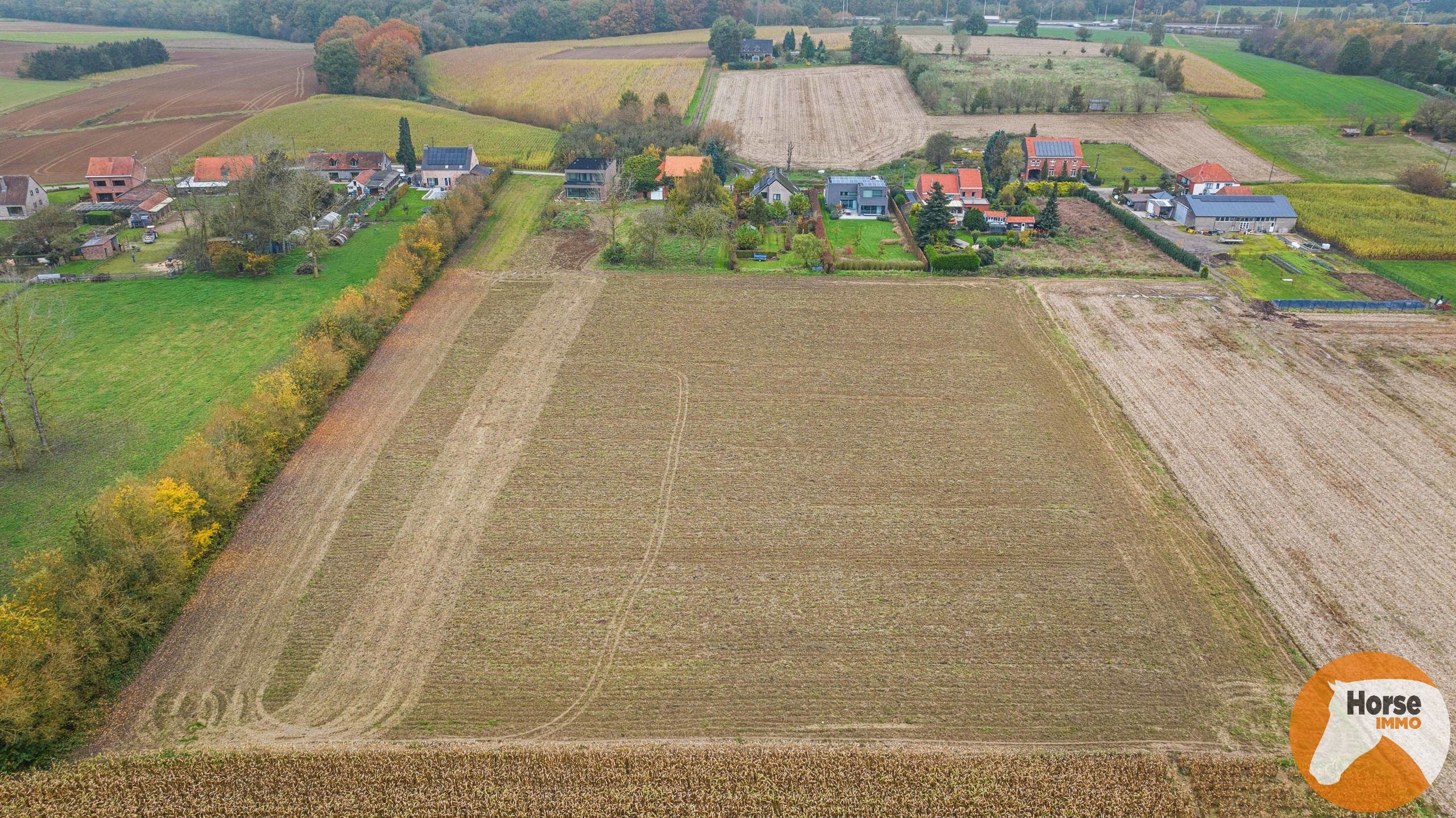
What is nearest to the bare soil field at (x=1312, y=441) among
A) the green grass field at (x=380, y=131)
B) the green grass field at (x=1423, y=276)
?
the green grass field at (x=1423, y=276)

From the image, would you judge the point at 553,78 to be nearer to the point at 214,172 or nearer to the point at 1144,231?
the point at 214,172

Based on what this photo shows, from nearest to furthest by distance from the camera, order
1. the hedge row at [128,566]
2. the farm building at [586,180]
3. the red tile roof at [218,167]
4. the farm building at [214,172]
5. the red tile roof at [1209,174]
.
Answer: the hedge row at [128,566]
the red tile roof at [1209,174]
the farm building at [586,180]
the farm building at [214,172]
the red tile roof at [218,167]

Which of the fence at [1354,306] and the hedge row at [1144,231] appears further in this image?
the hedge row at [1144,231]

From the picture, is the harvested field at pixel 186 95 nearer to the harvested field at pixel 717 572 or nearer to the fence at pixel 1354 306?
the harvested field at pixel 717 572

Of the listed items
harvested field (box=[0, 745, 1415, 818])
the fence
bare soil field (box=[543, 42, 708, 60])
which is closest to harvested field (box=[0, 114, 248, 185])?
bare soil field (box=[543, 42, 708, 60])

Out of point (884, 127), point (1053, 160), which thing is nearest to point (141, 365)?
point (1053, 160)

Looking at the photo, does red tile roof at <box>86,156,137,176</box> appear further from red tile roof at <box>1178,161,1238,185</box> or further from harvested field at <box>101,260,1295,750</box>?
red tile roof at <box>1178,161,1238,185</box>
